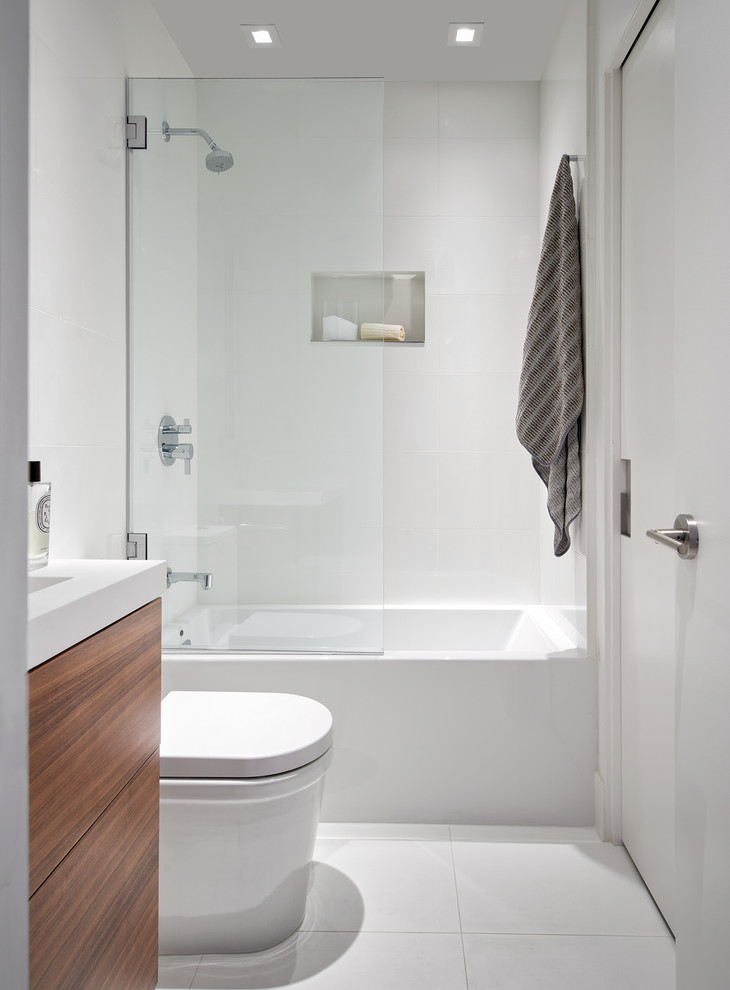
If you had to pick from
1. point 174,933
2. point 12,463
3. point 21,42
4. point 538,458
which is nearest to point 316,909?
point 174,933

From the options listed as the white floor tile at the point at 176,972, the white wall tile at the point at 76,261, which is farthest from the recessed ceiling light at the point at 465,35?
the white floor tile at the point at 176,972

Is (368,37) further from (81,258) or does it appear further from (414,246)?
(81,258)

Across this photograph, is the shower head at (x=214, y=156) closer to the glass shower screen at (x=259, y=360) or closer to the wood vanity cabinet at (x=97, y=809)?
the glass shower screen at (x=259, y=360)

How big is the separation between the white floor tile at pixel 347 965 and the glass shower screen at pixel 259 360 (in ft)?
2.45

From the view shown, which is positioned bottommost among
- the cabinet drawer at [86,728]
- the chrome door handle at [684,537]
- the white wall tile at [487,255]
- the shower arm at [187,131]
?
the cabinet drawer at [86,728]

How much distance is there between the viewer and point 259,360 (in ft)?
7.05

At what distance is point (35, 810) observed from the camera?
31.4 inches

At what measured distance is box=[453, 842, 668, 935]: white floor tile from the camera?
167 cm

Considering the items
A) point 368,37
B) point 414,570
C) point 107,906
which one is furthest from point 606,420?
point 107,906

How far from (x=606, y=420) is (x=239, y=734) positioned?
1.20m

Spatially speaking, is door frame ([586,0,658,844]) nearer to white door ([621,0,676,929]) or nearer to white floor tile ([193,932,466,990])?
white door ([621,0,676,929])

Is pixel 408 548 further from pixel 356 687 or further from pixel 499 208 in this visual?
pixel 499 208

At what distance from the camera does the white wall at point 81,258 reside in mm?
1629

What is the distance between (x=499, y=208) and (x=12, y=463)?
272 centimetres
